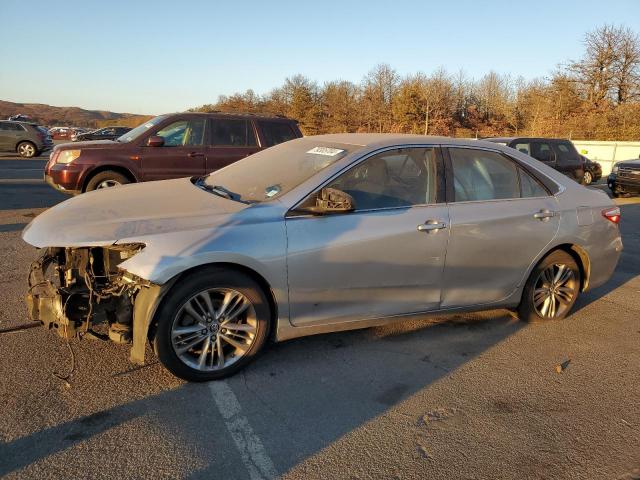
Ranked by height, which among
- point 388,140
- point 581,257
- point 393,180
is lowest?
point 581,257

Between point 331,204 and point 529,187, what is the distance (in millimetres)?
2102

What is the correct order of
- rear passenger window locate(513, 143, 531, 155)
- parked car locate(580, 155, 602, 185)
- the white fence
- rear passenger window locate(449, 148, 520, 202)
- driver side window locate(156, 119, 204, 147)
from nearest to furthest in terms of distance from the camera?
rear passenger window locate(449, 148, 520, 202)
driver side window locate(156, 119, 204, 147)
rear passenger window locate(513, 143, 531, 155)
parked car locate(580, 155, 602, 185)
the white fence

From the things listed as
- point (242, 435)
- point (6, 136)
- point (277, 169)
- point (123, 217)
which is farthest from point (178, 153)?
point (6, 136)

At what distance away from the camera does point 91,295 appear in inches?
129

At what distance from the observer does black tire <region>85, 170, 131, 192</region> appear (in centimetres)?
841

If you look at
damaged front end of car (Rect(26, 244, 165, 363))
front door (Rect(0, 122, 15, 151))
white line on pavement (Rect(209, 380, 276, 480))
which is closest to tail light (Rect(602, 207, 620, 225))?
white line on pavement (Rect(209, 380, 276, 480))

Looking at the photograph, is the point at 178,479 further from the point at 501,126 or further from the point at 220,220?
the point at 501,126

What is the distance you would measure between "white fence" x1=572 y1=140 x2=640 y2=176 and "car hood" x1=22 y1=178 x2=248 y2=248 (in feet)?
86.3

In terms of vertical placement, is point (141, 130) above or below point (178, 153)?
above

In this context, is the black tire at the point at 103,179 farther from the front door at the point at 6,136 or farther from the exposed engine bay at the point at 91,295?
the front door at the point at 6,136

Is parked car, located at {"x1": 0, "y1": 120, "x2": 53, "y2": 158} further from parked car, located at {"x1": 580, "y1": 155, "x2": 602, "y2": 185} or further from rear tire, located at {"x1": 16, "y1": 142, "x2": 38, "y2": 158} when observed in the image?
parked car, located at {"x1": 580, "y1": 155, "x2": 602, "y2": 185}

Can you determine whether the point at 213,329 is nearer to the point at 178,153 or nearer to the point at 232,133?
the point at 178,153

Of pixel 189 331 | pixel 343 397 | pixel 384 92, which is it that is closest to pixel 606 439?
pixel 343 397

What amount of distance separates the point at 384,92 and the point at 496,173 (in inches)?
2036
